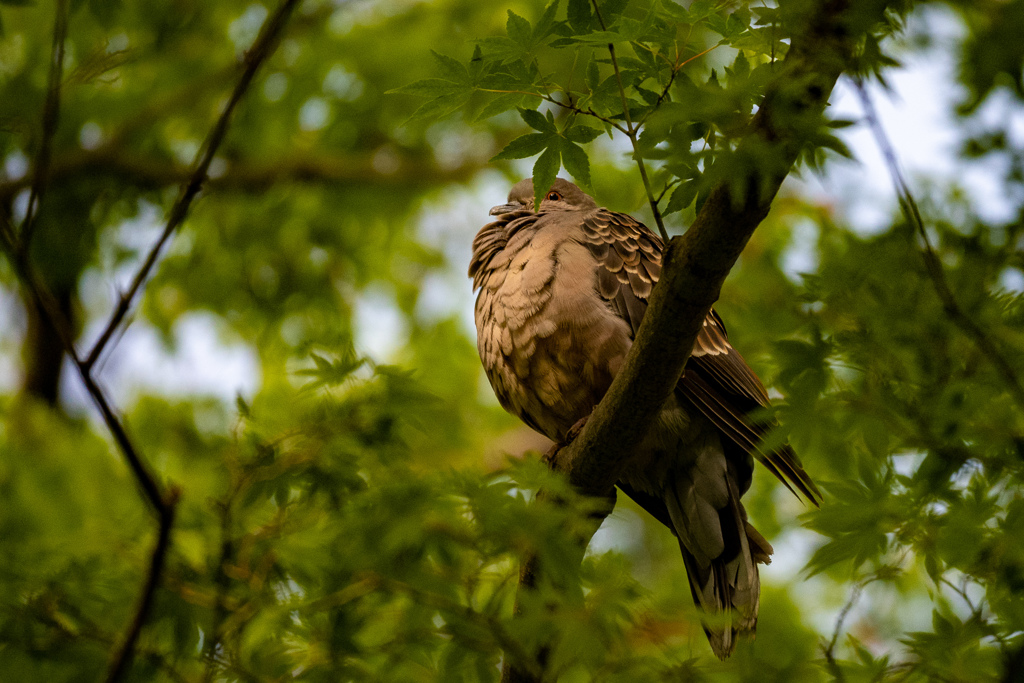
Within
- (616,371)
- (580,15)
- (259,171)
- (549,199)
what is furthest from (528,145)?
(259,171)

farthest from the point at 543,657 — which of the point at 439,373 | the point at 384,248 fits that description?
the point at 384,248

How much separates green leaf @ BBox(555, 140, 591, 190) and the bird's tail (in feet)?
6.88

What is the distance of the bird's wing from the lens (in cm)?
407

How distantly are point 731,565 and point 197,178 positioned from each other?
3.24 metres

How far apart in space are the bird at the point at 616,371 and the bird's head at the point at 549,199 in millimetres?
461

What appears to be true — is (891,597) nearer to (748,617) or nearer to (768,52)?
(748,617)

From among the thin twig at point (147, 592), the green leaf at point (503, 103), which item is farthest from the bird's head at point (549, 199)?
the thin twig at point (147, 592)

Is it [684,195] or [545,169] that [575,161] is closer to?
[545,169]

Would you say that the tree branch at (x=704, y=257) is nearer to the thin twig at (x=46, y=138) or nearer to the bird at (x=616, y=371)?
the bird at (x=616, y=371)

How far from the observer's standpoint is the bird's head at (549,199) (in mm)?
5270

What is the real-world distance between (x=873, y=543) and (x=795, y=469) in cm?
107

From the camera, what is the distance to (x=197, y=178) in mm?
2775

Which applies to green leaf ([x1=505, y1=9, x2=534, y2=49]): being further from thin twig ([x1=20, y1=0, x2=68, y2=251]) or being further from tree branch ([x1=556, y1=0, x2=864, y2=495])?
thin twig ([x1=20, y1=0, x2=68, y2=251])

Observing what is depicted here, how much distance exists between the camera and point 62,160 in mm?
8047
